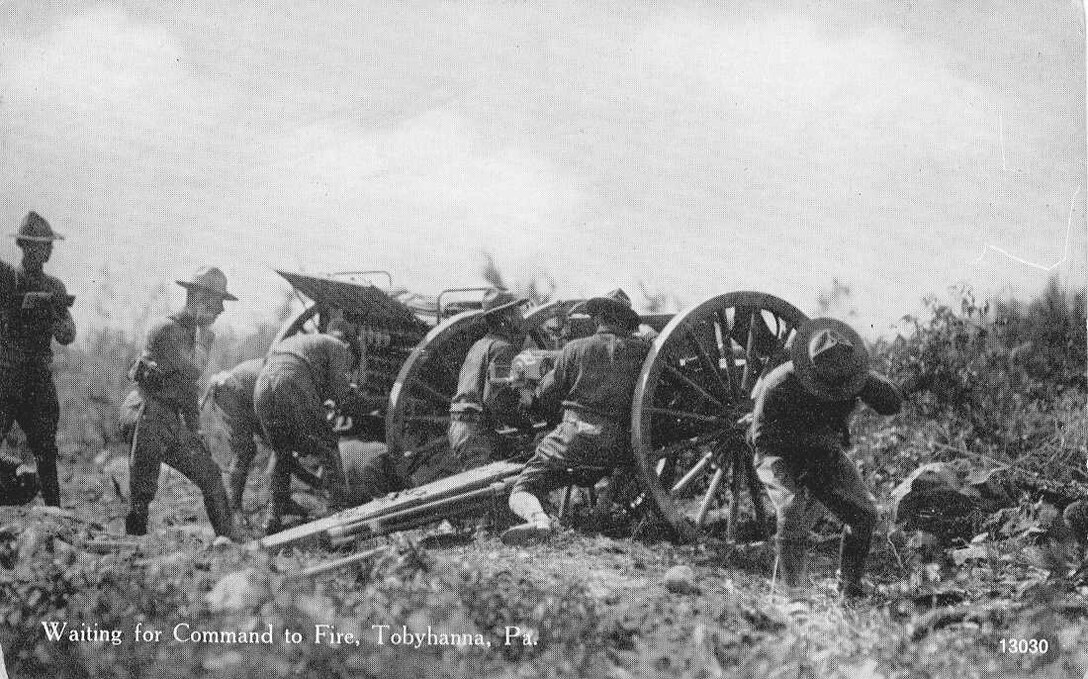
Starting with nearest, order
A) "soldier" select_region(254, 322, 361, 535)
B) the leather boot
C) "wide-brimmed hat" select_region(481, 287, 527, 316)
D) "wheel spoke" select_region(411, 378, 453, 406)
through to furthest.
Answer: "soldier" select_region(254, 322, 361, 535), "wide-brimmed hat" select_region(481, 287, 527, 316), the leather boot, "wheel spoke" select_region(411, 378, 453, 406)

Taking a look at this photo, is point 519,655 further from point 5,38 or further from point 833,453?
point 5,38

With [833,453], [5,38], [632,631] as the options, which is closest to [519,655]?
[632,631]

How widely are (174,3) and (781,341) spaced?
3.92 meters

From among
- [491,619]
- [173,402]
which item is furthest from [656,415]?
[173,402]

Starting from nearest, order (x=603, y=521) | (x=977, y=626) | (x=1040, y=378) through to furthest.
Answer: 1. (x=977, y=626)
2. (x=603, y=521)
3. (x=1040, y=378)

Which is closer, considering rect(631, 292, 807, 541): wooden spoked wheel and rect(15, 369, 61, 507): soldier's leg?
rect(15, 369, 61, 507): soldier's leg

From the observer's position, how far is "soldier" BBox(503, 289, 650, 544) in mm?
6320

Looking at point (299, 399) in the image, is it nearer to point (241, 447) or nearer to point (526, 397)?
point (241, 447)

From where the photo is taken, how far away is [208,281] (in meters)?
6.22

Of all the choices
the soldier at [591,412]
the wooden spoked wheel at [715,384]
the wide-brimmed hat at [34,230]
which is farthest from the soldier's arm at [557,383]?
the wide-brimmed hat at [34,230]

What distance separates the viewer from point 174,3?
5652 mm

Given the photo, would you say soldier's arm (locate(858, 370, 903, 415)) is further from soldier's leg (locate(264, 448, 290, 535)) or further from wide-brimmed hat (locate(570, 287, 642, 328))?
soldier's leg (locate(264, 448, 290, 535))

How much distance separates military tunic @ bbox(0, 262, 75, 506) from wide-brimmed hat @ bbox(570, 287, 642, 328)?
116 inches

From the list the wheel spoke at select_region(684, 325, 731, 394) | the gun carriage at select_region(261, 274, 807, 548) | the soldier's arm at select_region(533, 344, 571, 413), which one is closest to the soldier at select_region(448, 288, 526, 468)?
the gun carriage at select_region(261, 274, 807, 548)
